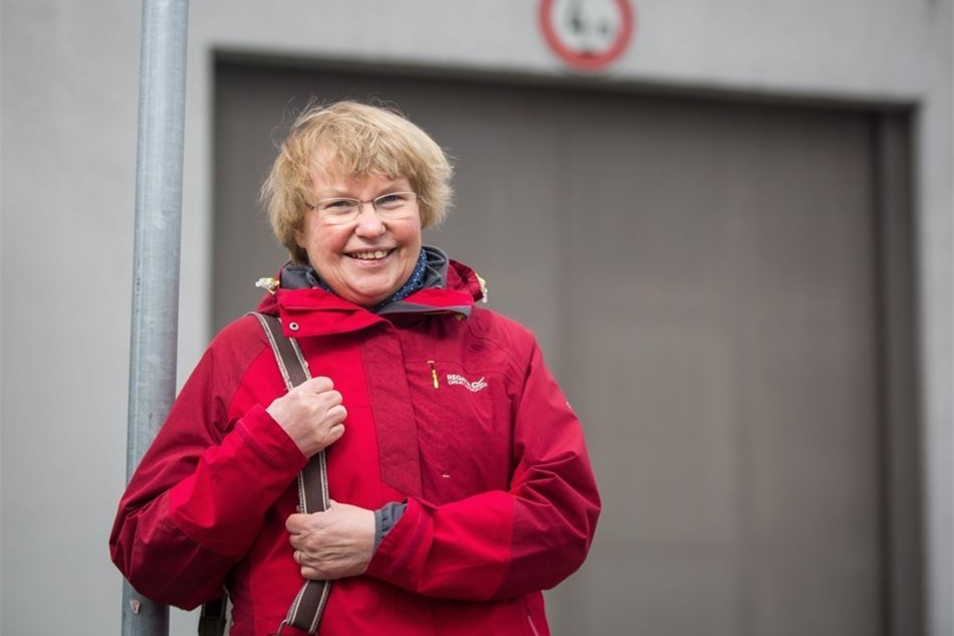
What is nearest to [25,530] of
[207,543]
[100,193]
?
[100,193]

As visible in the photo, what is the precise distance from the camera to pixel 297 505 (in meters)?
2.23

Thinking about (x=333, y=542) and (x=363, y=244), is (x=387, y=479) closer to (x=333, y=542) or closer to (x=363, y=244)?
(x=333, y=542)

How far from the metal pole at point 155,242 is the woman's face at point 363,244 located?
301 millimetres

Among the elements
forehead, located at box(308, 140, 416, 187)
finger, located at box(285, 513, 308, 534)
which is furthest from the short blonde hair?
finger, located at box(285, 513, 308, 534)

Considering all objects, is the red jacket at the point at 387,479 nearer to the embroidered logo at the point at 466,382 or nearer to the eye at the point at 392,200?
the embroidered logo at the point at 466,382

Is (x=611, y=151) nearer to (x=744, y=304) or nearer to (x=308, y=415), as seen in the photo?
(x=744, y=304)

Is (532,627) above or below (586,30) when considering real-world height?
below

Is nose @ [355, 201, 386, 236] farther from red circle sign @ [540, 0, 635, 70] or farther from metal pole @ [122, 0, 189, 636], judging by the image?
red circle sign @ [540, 0, 635, 70]

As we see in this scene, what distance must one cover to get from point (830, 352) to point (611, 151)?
158 centimetres

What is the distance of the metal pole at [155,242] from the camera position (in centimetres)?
220

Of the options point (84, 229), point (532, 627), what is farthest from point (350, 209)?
point (84, 229)

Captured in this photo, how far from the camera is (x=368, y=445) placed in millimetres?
2262

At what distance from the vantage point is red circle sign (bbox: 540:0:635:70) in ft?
18.2

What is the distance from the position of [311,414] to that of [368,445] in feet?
0.50
